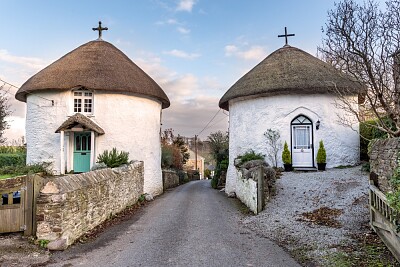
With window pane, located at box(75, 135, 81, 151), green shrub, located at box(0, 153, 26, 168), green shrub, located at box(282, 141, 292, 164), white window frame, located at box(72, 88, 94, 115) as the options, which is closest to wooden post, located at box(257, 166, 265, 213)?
green shrub, located at box(282, 141, 292, 164)

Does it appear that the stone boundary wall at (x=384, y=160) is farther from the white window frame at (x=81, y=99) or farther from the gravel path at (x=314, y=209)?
the white window frame at (x=81, y=99)

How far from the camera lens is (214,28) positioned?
16.9m

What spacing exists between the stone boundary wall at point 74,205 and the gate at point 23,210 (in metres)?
0.63

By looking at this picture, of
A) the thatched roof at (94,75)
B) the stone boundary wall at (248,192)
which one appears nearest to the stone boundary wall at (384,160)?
the stone boundary wall at (248,192)

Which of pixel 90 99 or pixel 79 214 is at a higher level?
pixel 90 99

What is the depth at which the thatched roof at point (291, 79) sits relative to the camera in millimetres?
15867

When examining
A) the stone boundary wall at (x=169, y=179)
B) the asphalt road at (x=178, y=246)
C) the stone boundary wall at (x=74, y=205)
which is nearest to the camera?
the asphalt road at (x=178, y=246)

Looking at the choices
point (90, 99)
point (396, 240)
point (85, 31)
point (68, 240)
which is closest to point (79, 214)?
point (68, 240)

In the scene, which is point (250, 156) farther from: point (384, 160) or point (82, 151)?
point (384, 160)

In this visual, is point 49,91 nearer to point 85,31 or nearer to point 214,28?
point 85,31

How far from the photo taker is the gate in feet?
25.2

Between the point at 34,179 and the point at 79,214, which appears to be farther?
the point at 79,214

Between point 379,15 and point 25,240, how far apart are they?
13671mm

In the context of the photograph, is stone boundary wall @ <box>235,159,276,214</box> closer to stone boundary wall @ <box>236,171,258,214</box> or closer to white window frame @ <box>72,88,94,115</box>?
stone boundary wall @ <box>236,171,258,214</box>
